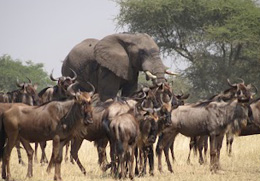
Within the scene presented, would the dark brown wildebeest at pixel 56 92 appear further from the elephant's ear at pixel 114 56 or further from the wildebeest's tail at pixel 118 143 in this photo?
the elephant's ear at pixel 114 56

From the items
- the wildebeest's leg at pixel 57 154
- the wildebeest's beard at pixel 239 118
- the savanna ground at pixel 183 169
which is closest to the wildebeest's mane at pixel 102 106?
the savanna ground at pixel 183 169

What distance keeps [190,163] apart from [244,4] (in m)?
20.9

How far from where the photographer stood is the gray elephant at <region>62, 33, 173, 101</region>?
1750cm

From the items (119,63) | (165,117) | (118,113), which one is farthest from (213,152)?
(119,63)

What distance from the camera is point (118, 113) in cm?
1230

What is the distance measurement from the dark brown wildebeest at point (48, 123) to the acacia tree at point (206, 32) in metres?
22.5

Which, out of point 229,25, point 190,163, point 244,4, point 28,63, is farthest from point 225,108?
point 28,63

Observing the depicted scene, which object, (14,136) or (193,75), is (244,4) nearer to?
(193,75)

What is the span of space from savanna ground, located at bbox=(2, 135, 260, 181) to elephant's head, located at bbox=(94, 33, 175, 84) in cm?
244

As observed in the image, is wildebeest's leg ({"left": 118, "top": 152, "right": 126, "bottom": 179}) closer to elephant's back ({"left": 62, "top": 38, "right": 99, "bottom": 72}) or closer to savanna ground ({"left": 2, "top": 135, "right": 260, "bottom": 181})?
savanna ground ({"left": 2, "top": 135, "right": 260, "bottom": 181})

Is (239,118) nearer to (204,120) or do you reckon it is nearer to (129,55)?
(204,120)

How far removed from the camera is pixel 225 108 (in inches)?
539

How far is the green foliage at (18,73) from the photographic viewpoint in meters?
54.0

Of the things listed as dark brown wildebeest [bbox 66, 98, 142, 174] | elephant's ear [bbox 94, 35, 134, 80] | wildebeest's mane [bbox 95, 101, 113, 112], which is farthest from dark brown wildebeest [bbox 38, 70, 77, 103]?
elephant's ear [bbox 94, 35, 134, 80]
